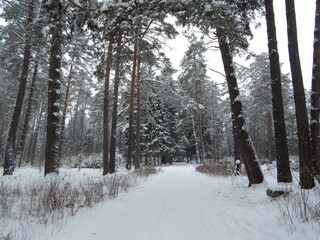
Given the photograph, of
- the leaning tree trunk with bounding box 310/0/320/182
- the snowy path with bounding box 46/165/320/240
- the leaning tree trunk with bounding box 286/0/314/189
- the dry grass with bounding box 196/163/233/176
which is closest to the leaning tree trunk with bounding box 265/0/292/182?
the leaning tree trunk with bounding box 286/0/314/189

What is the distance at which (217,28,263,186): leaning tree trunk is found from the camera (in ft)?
22.6

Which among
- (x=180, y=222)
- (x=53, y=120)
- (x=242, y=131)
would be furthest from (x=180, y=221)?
(x=53, y=120)

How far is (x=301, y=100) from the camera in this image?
5.73 meters

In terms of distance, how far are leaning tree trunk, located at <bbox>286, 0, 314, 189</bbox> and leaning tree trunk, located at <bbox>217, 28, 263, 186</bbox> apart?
164 cm

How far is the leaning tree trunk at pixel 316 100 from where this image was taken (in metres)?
5.46

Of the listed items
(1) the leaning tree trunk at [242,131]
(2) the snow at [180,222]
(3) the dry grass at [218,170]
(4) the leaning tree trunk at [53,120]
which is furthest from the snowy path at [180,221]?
(3) the dry grass at [218,170]

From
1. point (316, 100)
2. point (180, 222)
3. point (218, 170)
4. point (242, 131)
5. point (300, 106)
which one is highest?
point (316, 100)

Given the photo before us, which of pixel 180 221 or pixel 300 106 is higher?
pixel 300 106

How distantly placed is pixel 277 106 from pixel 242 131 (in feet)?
4.51

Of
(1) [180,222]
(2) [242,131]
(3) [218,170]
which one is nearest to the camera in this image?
(1) [180,222]

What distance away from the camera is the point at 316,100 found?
18.7 ft

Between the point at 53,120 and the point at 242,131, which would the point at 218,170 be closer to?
the point at 242,131

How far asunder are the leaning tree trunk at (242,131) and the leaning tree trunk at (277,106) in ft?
2.81

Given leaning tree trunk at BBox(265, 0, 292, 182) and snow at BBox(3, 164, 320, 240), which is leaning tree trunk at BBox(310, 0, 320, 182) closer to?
leaning tree trunk at BBox(265, 0, 292, 182)
